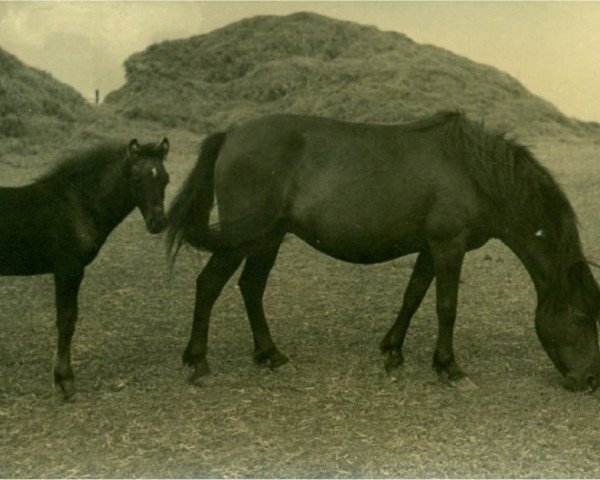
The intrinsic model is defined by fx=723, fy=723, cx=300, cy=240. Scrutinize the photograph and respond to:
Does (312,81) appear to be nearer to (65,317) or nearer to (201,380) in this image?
(201,380)

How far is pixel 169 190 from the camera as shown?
13.7m

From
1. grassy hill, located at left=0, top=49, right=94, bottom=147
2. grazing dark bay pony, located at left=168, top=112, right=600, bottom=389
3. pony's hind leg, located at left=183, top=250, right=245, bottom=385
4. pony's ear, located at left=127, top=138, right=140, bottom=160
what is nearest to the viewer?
pony's ear, located at left=127, top=138, right=140, bottom=160

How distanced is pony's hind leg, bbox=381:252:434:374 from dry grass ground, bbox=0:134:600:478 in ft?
0.38

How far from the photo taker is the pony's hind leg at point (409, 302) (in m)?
5.42

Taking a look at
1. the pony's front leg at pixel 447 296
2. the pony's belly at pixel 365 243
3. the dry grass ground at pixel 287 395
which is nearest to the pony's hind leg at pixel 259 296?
the dry grass ground at pixel 287 395

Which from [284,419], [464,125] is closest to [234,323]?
[284,419]

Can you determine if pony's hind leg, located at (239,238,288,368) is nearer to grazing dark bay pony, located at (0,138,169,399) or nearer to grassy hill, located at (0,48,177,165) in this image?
grazing dark bay pony, located at (0,138,169,399)

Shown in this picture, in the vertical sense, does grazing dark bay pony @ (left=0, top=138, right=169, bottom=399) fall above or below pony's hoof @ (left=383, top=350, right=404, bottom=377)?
above

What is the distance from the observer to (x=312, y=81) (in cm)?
2028

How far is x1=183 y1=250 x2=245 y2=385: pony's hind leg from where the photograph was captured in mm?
5164

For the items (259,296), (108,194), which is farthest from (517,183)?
(108,194)

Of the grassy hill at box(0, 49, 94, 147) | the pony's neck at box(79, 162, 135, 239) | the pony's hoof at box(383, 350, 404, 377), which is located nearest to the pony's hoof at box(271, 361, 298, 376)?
the pony's hoof at box(383, 350, 404, 377)

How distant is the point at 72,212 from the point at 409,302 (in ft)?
8.33

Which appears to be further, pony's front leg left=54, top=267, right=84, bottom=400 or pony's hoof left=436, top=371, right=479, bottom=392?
pony's hoof left=436, top=371, right=479, bottom=392
